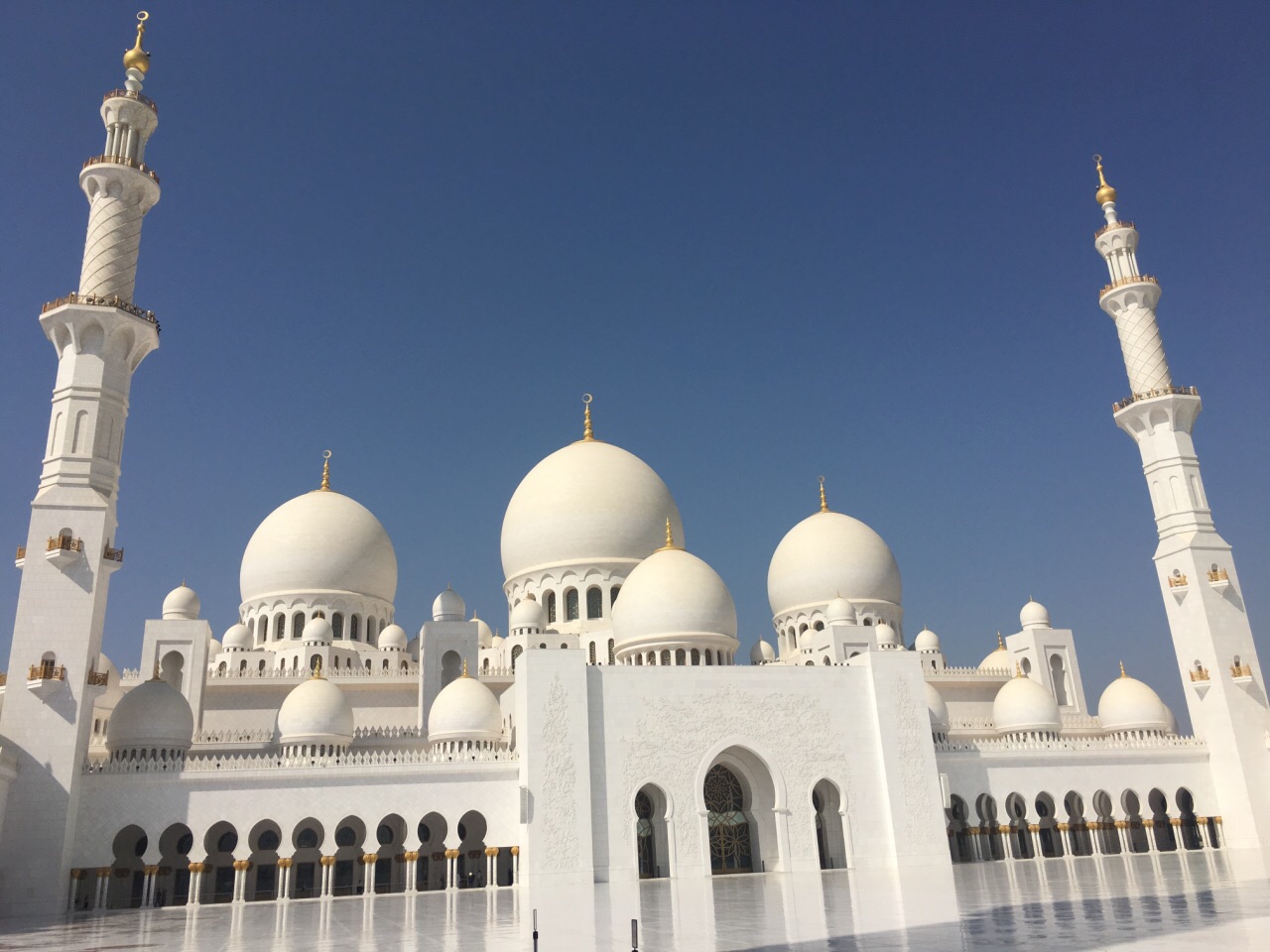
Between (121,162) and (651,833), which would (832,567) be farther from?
(121,162)

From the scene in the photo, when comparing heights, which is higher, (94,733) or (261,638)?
(261,638)

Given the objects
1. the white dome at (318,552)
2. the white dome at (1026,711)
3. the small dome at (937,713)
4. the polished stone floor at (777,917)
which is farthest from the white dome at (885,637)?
the white dome at (318,552)

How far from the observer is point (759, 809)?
21.5 metres

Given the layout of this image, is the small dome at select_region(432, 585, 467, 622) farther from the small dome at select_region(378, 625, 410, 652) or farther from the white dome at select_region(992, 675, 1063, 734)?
the white dome at select_region(992, 675, 1063, 734)

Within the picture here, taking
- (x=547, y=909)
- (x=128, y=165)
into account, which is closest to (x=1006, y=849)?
(x=547, y=909)

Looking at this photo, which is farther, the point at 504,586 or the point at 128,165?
the point at 504,586

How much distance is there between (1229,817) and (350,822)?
2114cm

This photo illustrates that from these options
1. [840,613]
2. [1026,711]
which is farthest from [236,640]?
[1026,711]

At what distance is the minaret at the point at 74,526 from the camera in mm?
17125

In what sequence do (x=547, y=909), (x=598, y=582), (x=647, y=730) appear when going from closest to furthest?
(x=547, y=909) → (x=647, y=730) → (x=598, y=582)

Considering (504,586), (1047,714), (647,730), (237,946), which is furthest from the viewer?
(504,586)

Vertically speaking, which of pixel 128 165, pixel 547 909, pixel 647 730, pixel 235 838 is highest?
pixel 128 165

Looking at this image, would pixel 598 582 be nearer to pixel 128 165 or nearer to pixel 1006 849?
pixel 1006 849

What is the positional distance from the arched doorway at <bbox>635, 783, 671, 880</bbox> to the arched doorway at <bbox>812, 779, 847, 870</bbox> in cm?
333
